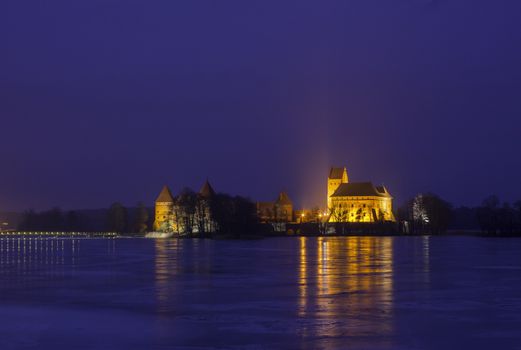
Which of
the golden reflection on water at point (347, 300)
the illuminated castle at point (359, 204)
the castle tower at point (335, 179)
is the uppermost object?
the castle tower at point (335, 179)

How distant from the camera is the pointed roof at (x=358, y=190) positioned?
5356 inches

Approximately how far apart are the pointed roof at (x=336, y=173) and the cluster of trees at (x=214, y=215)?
50.1m

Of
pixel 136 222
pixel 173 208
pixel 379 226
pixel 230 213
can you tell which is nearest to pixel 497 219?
pixel 379 226

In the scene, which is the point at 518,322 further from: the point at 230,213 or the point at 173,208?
the point at 173,208

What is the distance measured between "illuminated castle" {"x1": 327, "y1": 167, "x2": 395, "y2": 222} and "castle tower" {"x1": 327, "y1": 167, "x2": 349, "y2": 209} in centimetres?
572

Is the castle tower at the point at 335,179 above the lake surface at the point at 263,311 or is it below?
above

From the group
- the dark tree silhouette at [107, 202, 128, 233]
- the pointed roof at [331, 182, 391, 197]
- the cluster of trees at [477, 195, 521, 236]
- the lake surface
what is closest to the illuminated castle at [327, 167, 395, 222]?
the pointed roof at [331, 182, 391, 197]

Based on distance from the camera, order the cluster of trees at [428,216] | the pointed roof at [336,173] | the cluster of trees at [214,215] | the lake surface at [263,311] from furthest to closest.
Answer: the pointed roof at [336,173] → the cluster of trees at [428,216] → the cluster of trees at [214,215] → the lake surface at [263,311]

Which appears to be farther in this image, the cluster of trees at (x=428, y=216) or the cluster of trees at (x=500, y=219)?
the cluster of trees at (x=428, y=216)

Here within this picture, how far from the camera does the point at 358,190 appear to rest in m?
138

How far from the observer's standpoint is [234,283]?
857 inches

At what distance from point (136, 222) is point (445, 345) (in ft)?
436

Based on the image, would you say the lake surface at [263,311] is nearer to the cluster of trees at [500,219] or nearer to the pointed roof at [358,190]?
the cluster of trees at [500,219]

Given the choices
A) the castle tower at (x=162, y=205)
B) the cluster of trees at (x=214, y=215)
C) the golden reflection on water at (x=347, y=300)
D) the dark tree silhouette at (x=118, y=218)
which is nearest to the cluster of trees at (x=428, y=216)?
the cluster of trees at (x=214, y=215)
